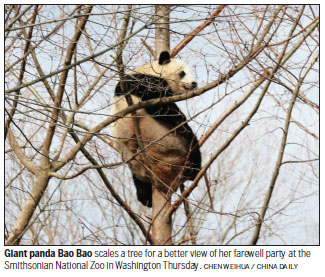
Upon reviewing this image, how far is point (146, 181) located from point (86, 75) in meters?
2.55

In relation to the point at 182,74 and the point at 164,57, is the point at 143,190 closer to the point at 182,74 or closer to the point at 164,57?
the point at 182,74

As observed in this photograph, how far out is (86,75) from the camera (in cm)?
490

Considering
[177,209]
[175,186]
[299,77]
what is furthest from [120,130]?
[299,77]

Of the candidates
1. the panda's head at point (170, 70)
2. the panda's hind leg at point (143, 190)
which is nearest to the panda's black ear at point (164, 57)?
the panda's head at point (170, 70)

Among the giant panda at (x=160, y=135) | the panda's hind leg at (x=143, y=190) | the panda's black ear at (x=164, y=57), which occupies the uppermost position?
the panda's black ear at (x=164, y=57)

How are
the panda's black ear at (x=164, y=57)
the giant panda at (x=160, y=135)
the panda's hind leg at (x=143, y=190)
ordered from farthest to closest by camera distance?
the panda's hind leg at (x=143, y=190)
the giant panda at (x=160, y=135)
the panda's black ear at (x=164, y=57)

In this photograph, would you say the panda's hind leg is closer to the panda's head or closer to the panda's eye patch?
the panda's head

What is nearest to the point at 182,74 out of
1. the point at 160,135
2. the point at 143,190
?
the point at 160,135

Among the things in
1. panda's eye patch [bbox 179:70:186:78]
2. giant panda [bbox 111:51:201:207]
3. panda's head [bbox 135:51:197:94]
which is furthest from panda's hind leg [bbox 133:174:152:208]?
panda's eye patch [bbox 179:70:186:78]

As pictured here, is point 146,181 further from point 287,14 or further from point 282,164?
point 287,14

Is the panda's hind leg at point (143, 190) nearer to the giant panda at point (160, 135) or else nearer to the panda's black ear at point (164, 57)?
the giant panda at point (160, 135)

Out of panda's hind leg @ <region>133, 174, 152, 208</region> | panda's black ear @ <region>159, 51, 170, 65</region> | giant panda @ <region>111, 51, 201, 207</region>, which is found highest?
panda's black ear @ <region>159, 51, 170, 65</region>

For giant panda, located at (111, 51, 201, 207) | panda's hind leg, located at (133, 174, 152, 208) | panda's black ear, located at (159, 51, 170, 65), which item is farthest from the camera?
panda's hind leg, located at (133, 174, 152, 208)

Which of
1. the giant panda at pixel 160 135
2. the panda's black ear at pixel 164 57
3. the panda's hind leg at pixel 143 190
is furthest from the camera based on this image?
the panda's hind leg at pixel 143 190
